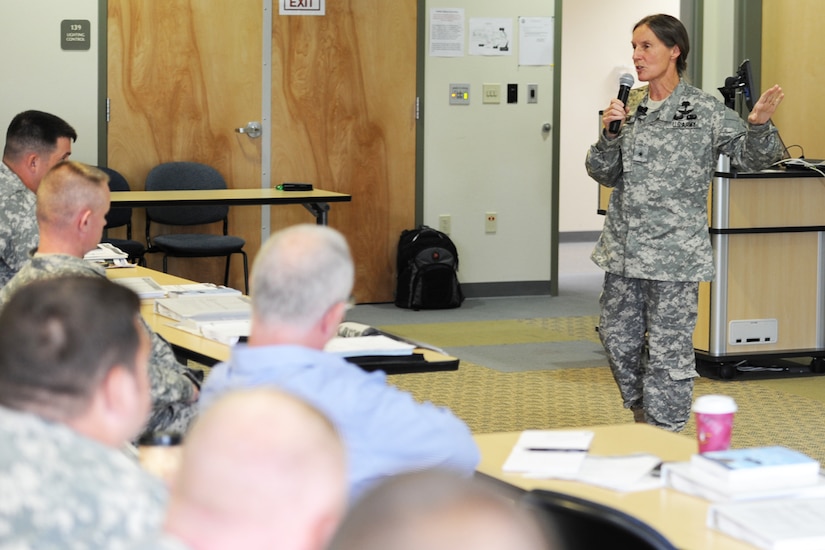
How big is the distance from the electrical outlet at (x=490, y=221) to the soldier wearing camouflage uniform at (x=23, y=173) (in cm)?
451

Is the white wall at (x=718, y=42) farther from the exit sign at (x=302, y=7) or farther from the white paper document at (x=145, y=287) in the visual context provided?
the white paper document at (x=145, y=287)

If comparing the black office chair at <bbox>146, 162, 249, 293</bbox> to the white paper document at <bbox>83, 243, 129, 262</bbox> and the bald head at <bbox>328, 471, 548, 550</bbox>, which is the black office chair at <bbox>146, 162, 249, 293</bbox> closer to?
the white paper document at <bbox>83, 243, 129, 262</bbox>

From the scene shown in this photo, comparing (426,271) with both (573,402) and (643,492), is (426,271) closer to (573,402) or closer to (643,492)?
(573,402)

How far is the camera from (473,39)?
8.84 metres

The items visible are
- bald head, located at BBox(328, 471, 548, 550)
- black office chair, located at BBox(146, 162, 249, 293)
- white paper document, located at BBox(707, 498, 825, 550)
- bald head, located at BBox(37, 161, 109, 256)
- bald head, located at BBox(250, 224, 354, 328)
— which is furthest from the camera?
black office chair, located at BBox(146, 162, 249, 293)

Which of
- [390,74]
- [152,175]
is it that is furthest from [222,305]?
[390,74]

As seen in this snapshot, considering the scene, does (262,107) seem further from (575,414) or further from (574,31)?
(574,31)

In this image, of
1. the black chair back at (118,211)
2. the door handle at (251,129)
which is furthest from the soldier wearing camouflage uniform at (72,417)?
the door handle at (251,129)

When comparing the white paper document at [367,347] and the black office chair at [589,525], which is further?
the white paper document at [367,347]

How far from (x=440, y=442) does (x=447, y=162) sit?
6.88 meters

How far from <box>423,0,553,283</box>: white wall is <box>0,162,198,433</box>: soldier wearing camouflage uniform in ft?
17.7

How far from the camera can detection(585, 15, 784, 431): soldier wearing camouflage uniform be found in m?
4.43

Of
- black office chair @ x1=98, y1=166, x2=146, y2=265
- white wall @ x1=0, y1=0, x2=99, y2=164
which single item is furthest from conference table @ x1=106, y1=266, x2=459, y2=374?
white wall @ x1=0, y1=0, x2=99, y2=164

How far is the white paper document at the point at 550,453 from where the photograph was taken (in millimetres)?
2406
